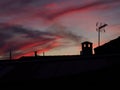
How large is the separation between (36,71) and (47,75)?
1008mm

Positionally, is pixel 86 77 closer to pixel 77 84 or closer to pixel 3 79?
pixel 77 84

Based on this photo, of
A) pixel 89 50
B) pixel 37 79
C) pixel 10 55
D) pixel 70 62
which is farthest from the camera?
pixel 10 55

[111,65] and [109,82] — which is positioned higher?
[111,65]

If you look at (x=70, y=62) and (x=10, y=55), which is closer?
(x=70, y=62)

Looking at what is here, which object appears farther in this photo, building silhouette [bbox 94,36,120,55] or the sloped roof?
the sloped roof

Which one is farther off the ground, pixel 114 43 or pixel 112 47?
pixel 114 43

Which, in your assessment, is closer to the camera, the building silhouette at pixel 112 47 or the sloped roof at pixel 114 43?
the building silhouette at pixel 112 47

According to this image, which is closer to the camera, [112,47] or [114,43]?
[114,43]

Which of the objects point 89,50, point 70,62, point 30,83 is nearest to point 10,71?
point 30,83

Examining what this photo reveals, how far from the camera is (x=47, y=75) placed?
12594mm

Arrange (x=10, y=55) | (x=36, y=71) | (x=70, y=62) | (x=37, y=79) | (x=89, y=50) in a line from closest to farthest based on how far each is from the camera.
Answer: (x=37, y=79)
(x=36, y=71)
(x=70, y=62)
(x=89, y=50)
(x=10, y=55)

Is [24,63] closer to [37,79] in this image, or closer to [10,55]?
[37,79]

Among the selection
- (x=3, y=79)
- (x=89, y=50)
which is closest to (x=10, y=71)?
(x=3, y=79)

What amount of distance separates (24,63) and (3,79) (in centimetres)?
237
